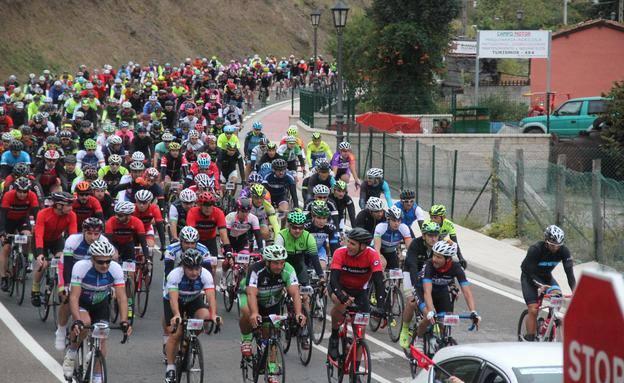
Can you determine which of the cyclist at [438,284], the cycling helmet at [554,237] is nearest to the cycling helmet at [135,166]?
the cyclist at [438,284]

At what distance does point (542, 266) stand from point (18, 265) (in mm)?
7477

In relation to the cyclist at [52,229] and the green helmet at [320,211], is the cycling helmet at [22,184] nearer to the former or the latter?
the cyclist at [52,229]

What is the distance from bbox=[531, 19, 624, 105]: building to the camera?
44.7 metres

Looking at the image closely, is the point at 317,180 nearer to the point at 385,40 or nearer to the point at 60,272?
the point at 60,272

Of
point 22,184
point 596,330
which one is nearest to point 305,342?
point 22,184

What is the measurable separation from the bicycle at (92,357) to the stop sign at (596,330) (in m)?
7.46

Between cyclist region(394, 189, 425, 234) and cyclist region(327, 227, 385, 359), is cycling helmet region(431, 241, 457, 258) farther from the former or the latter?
cyclist region(394, 189, 425, 234)

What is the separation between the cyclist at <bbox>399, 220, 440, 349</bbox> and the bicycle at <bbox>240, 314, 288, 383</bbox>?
186 cm

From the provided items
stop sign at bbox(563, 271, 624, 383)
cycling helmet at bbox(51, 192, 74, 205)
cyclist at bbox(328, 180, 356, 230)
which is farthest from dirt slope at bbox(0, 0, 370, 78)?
stop sign at bbox(563, 271, 624, 383)

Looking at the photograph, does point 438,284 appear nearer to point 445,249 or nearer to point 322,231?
point 445,249

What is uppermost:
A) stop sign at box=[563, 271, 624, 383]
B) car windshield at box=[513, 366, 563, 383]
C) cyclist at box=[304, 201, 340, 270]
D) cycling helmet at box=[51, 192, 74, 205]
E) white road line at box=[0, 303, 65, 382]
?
stop sign at box=[563, 271, 624, 383]

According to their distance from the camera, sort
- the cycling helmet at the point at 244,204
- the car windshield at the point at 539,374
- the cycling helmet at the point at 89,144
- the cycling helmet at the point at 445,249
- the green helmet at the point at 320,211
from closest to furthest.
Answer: the car windshield at the point at 539,374 < the cycling helmet at the point at 445,249 < the green helmet at the point at 320,211 < the cycling helmet at the point at 244,204 < the cycling helmet at the point at 89,144

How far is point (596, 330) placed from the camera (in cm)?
356

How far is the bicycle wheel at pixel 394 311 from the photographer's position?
46.2ft
